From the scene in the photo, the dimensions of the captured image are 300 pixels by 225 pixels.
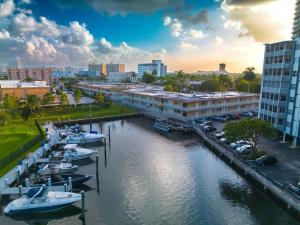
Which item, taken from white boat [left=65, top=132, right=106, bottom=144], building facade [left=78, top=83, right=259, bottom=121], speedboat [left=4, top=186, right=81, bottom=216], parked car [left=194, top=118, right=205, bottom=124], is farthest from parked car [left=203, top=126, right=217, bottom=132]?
speedboat [left=4, top=186, right=81, bottom=216]

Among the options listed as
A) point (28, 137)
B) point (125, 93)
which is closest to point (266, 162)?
point (28, 137)

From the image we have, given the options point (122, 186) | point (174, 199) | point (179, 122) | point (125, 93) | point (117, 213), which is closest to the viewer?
point (117, 213)

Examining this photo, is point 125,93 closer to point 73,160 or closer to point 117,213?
point 73,160

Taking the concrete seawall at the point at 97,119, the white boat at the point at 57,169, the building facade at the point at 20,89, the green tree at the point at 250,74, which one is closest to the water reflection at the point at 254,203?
the white boat at the point at 57,169

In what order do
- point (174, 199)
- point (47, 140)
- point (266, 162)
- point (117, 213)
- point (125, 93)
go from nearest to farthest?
point (117, 213), point (174, 199), point (266, 162), point (47, 140), point (125, 93)

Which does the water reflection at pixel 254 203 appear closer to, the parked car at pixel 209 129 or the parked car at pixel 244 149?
the parked car at pixel 244 149

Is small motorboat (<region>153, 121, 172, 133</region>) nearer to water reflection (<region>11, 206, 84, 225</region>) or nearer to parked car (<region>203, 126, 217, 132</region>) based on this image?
parked car (<region>203, 126, 217, 132</region>)

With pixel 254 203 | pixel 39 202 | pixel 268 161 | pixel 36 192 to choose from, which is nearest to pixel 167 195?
pixel 254 203

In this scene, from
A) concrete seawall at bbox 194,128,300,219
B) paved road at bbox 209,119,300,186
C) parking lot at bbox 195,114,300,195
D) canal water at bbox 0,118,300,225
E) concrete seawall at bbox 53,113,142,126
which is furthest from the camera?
concrete seawall at bbox 53,113,142,126
